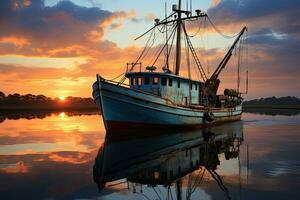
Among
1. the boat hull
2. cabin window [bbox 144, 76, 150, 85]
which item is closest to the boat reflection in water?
the boat hull

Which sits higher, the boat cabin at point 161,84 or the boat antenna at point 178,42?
the boat antenna at point 178,42

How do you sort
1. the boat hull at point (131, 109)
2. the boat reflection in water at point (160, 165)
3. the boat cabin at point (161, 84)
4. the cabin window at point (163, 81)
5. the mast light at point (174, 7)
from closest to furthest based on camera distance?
the boat reflection in water at point (160, 165) → the boat hull at point (131, 109) → the boat cabin at point (161, 84) → the cabin window at point (163, 81) → the mast light at point (174, 7)

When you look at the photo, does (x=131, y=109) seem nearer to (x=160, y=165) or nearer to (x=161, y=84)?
(x=161, y=84)

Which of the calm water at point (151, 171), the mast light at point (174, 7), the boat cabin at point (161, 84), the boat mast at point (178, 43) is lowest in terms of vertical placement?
the calm water at point (151, 171)

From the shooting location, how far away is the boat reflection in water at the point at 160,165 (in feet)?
35.1

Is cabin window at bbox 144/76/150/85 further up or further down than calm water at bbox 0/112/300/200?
further up

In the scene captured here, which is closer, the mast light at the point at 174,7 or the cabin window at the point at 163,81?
the cabin window at the point at 163,81

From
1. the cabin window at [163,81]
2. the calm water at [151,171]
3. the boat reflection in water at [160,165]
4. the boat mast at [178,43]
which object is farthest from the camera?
the boat mast at [178,43]

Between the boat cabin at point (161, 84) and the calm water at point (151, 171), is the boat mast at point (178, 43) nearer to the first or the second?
the boat cabin at point (161, 84)

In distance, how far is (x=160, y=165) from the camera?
557 inches

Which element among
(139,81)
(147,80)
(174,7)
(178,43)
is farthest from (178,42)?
(139,81)

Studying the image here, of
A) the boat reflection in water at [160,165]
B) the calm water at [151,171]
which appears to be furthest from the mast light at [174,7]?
the calm water at [151,171]

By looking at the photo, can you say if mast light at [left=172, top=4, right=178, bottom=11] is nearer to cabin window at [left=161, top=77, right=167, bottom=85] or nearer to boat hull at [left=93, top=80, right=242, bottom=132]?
cabin window at [left=161, top=77, right=167, bottom=85]

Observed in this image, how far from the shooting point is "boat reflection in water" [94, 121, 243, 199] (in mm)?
10711
